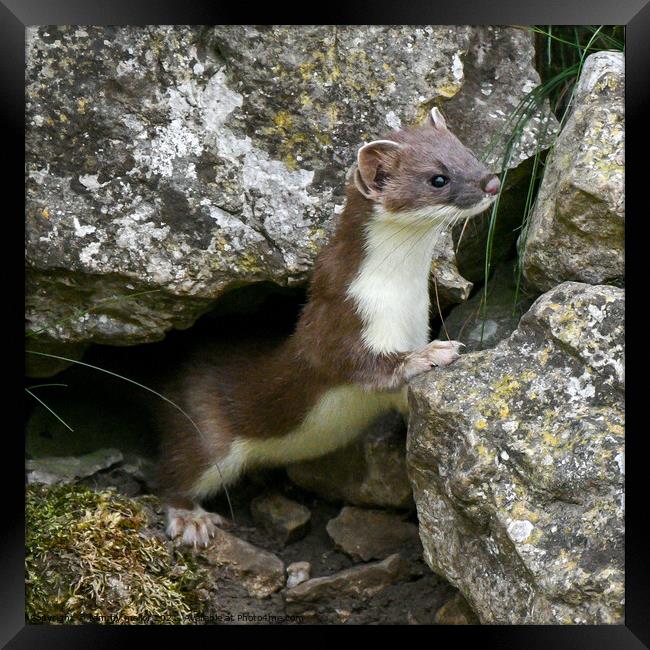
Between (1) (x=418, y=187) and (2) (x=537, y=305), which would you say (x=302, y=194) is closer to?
(1) (x=418, y=187)

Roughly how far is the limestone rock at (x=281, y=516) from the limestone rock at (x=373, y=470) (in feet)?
0.47

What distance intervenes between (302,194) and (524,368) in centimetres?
98

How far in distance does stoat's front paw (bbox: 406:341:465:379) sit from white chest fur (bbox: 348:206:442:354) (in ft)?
0.50

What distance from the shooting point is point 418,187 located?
2.90 meters

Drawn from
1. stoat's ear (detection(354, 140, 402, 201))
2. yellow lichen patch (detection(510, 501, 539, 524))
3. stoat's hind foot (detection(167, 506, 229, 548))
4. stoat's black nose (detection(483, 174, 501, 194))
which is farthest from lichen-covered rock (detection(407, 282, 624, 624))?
stoat's hind foot (detection(167, 506, 229, 548))

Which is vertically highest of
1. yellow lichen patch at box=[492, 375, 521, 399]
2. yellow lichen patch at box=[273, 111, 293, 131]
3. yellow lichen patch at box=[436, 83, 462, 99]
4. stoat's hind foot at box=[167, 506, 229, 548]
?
yellow lichen patch at box=[436, 83, 462, 99]

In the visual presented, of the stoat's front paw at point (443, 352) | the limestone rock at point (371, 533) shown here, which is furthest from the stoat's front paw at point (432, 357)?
the limestone rock at point (371, 533)

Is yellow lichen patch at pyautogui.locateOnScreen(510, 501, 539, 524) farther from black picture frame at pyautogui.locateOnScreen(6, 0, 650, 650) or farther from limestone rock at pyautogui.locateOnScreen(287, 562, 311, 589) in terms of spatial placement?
limestone rock at pyautogui.locateOnScreen(287, 562, 311, 589)

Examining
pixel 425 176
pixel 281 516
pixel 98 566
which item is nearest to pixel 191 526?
pixel 281 516

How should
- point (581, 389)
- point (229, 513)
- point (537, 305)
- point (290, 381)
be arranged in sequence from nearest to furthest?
point (581, 389) → point (537, 305) → point (290, 381) → point (229, 513)

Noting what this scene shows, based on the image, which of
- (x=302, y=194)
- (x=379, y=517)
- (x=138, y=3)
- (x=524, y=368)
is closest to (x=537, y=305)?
(x=524, y=368)

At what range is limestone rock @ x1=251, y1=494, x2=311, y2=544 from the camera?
343cm

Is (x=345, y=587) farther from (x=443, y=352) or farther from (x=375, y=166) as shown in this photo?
(x=375, y=166)

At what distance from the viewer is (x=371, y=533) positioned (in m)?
3.32
